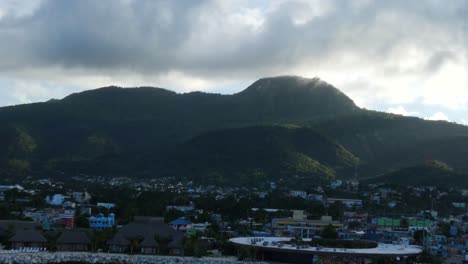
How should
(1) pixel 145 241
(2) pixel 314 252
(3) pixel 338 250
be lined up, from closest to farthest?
(2) pixel 314 252, (3) pixel 338 250, (1) pixel 145 241

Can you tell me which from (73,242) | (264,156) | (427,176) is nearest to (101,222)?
(73,242)

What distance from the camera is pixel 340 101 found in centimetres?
18112

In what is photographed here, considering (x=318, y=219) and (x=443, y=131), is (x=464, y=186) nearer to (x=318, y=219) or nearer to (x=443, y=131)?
(x=318, y=219)

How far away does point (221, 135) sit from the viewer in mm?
143625

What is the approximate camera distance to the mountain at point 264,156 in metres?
124

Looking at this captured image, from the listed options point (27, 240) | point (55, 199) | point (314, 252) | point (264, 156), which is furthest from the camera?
point (264, 156)

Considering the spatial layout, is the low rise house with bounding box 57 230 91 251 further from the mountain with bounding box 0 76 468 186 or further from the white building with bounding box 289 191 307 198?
the mountain with bounding box 0 76 468 186

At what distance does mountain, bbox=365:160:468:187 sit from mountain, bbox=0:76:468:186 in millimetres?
8823

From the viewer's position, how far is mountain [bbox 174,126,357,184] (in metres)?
124

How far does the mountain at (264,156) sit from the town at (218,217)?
7701 millimetres

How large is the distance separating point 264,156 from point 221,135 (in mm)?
15176

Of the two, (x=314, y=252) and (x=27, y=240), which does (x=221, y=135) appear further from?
(x=314, y=252)

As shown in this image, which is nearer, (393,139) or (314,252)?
(314,252)

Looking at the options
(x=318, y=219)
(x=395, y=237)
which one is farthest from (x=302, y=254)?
(x=318, y=219)
